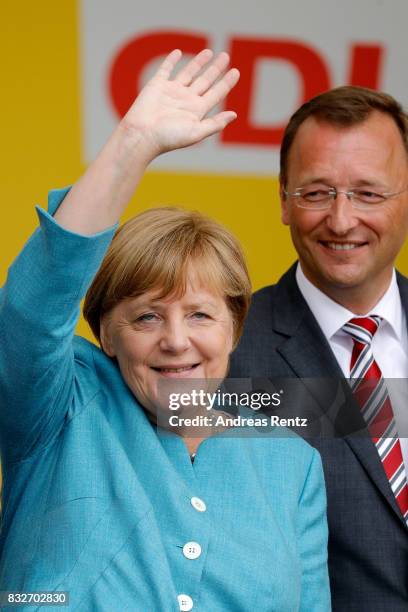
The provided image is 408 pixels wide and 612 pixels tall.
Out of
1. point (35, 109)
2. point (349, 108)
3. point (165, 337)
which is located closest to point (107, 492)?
point (165, 337)

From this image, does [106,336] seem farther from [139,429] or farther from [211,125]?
[211,125]

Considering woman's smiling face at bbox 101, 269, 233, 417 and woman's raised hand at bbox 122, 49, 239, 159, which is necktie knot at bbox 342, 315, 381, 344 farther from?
woman's raised hand at bbox 122, 49, 239, 159

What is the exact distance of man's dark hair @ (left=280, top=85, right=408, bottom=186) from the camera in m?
2.54

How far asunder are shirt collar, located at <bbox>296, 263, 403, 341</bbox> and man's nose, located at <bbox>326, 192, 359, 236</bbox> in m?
0.17

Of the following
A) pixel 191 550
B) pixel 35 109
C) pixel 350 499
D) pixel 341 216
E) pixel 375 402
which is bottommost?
pixel 191 550

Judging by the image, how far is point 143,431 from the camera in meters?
1.74

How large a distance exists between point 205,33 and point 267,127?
0.37m

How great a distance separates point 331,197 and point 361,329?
0.33 m

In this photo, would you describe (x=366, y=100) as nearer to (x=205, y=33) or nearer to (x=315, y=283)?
(x=315, y=283)

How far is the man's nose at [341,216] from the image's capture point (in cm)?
246

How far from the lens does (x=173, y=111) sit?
1.55 metres

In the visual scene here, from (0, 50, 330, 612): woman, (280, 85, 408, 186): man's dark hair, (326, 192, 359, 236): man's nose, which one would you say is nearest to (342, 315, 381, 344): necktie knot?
(326, 192, 359, 236): man's nose

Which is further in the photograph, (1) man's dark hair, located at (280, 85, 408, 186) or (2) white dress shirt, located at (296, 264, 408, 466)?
(1) man's dark hair, located at (280, 85, 408, 186)

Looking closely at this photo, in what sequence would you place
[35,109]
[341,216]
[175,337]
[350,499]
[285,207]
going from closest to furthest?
[175,337]
[350,499]
[341,216]
[285,207]
[35,109]
